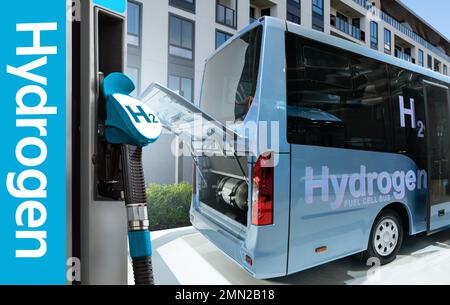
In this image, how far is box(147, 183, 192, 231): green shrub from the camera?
417cm

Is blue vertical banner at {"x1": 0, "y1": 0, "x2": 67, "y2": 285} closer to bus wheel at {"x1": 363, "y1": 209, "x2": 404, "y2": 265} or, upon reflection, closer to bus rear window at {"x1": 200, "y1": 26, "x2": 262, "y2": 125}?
bus rear window at {"x1": 200, "y1": 26, "x2": 262, "y2": 125}

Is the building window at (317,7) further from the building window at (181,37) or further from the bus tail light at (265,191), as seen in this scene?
the bus tail light at (265,191)

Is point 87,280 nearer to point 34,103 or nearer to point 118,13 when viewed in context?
point 34,103

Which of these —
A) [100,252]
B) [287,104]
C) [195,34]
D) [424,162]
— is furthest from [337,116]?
[195,34]

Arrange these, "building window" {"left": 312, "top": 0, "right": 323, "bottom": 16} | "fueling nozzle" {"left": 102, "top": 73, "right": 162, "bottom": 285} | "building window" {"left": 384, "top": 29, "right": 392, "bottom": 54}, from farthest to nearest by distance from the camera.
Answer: "building window" {"left": 312, "top": 0, "right": 323, "bottom": 16}, "building window" {"left": 384, "top": 29, "right": 392, "bottom": 54}, "fueling nozzle" {"left": 102, "top": 73, "right": 162, "bottom": 285}

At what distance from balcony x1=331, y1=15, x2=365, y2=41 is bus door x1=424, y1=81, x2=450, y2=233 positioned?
131 centimetres

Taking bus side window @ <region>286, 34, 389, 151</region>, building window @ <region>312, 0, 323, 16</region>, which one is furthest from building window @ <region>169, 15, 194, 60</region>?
bus side window @ <region>286, 34, 389, 151</region>

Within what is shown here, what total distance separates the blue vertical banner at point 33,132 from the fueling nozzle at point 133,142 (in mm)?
129

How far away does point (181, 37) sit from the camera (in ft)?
17.5

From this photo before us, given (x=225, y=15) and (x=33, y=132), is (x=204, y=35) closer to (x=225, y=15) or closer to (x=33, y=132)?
(x=225, y=15)

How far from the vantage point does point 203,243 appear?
12.5 feet

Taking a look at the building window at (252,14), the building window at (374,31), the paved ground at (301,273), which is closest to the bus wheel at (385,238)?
the paved ground at (301,273)

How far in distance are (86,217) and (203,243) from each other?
3083mm
